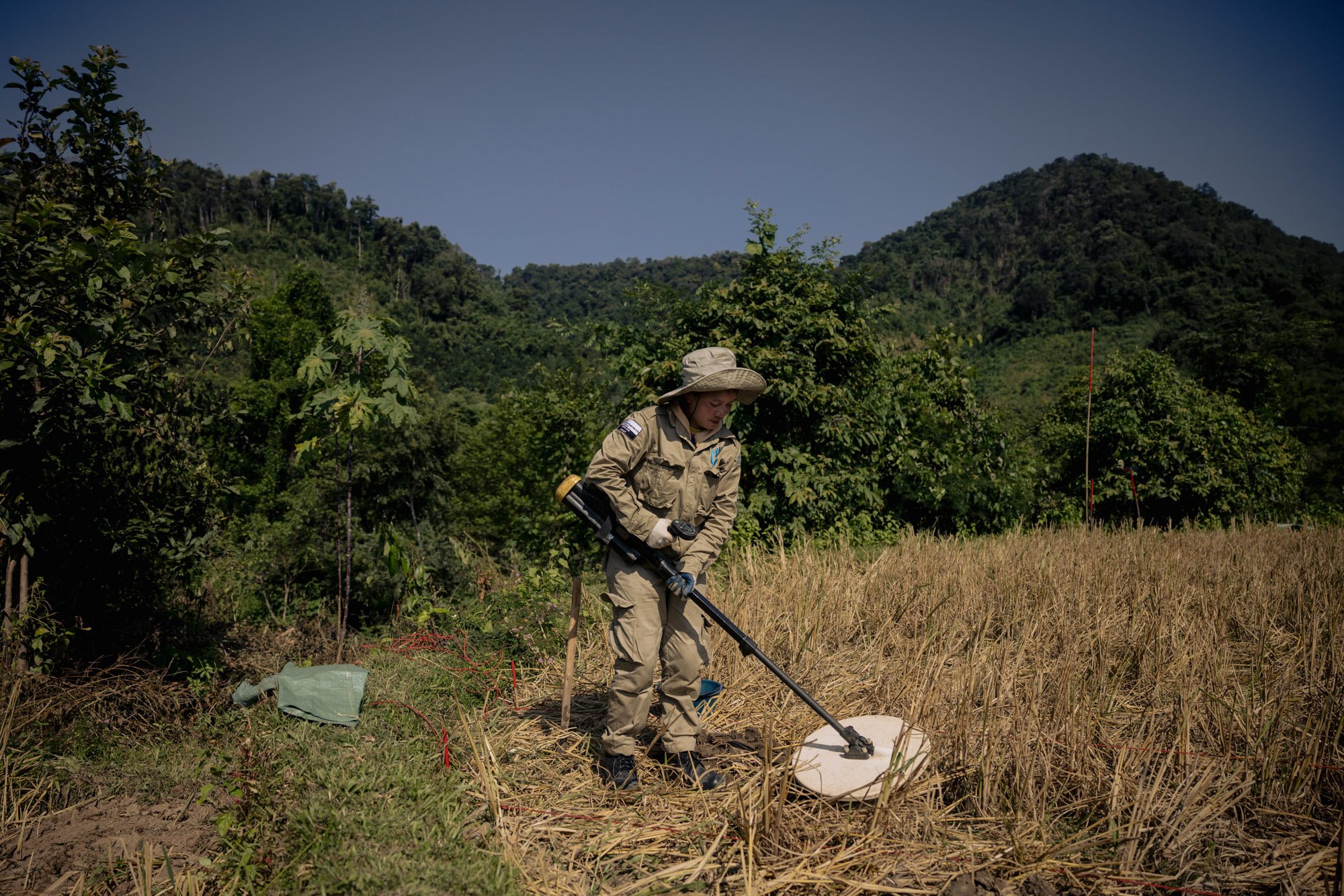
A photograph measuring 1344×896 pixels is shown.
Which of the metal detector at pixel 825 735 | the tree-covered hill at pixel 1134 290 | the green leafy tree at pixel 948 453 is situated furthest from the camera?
the tree-covered hill at pixel 1134 290

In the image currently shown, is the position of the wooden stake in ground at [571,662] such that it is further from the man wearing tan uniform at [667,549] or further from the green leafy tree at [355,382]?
the green leafy tree at [355,382]

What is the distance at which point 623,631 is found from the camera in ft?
11.9

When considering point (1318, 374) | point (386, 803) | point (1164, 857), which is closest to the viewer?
point (1164, 857)

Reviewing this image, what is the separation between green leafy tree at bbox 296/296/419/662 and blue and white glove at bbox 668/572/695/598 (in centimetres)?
248

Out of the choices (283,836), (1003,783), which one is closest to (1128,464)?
(1003,783)

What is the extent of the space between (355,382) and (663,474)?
109 inches

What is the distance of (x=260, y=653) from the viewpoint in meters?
5.62

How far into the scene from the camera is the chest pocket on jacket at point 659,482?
3729 millimetres

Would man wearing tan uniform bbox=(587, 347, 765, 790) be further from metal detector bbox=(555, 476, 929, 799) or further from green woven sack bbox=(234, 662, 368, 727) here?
green woven sack bbox=(234, 662, 368, 727)

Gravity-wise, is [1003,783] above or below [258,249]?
below

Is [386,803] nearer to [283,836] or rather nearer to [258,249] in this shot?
[283,836]

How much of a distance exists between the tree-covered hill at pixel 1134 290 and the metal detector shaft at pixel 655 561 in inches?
996

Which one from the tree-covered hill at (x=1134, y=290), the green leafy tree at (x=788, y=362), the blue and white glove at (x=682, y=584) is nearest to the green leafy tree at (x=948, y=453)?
the green leafy tree at (x=788, y=362)

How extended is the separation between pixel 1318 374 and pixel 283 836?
52895 millimetres
